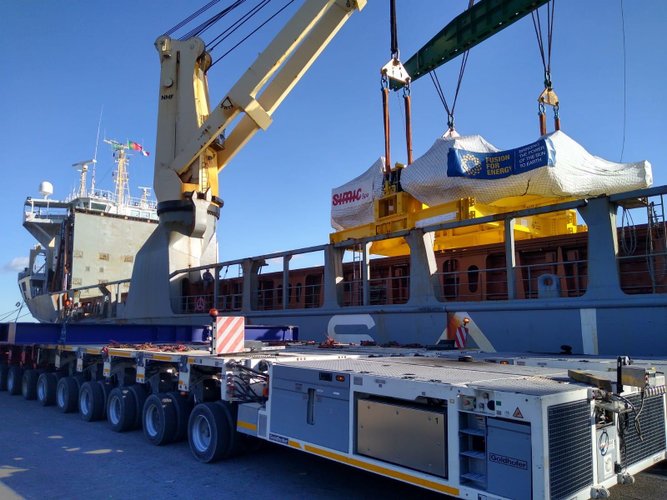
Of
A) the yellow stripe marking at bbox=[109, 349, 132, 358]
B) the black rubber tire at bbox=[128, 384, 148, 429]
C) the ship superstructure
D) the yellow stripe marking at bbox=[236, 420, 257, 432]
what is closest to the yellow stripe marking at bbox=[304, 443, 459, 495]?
the yellow stripe marking at bbox=[236, 420, 257, 432]

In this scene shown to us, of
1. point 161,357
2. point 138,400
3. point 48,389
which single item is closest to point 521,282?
point 161,357

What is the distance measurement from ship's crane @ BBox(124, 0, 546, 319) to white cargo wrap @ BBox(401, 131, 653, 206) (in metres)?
6.17

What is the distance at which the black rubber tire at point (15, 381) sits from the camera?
45.6 ft

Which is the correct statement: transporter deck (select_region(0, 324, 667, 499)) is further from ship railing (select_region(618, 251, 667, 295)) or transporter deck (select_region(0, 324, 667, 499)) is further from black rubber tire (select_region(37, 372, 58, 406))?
black rubber tire (select_region(37, 372, 58, 406))

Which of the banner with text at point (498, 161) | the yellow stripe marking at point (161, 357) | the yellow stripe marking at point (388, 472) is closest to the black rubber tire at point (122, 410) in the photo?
the yellow stripe marking at point (161, 357)

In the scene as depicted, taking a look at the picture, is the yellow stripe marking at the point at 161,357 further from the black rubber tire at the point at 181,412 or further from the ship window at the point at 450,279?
the ship window at the point at 450,279

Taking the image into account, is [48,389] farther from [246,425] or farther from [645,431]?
[645,431]

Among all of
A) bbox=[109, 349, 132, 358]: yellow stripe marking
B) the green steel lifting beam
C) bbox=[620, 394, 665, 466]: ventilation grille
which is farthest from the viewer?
the green steel lifting beam

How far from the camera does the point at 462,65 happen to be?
16484 millimetres

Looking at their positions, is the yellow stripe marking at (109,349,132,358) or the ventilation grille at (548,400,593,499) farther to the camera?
the yellow stripe marking at (109,349,132,358)

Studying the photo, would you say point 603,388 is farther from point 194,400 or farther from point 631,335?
point 194,400

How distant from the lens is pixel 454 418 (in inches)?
162

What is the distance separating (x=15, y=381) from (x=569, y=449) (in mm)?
14398

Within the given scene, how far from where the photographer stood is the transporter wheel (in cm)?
995
